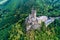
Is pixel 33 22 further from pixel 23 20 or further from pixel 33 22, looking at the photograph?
pixel 23 20

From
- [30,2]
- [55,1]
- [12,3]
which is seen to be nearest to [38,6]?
[30,2]

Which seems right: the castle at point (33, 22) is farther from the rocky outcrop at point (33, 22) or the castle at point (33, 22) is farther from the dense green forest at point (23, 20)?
the dense green forest at point (23, 20)

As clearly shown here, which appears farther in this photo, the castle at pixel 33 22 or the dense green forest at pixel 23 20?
the castle at pixel 33 22

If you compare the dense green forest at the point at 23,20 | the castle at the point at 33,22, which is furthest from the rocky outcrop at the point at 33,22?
the dense green forest at the point at 23,20

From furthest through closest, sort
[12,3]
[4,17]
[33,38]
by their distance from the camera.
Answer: [12,3], [4,17], [33,38]

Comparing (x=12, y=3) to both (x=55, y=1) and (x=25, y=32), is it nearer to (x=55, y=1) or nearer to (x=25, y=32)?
(x=55, y=1)

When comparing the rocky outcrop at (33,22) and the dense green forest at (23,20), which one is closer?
the dense green forest at (23,20)

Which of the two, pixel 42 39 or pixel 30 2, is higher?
pixel 30 2

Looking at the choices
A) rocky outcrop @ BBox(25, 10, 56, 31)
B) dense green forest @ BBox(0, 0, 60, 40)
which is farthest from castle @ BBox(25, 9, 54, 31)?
dense green forest @ BBox(0, 0, 60, 40)
